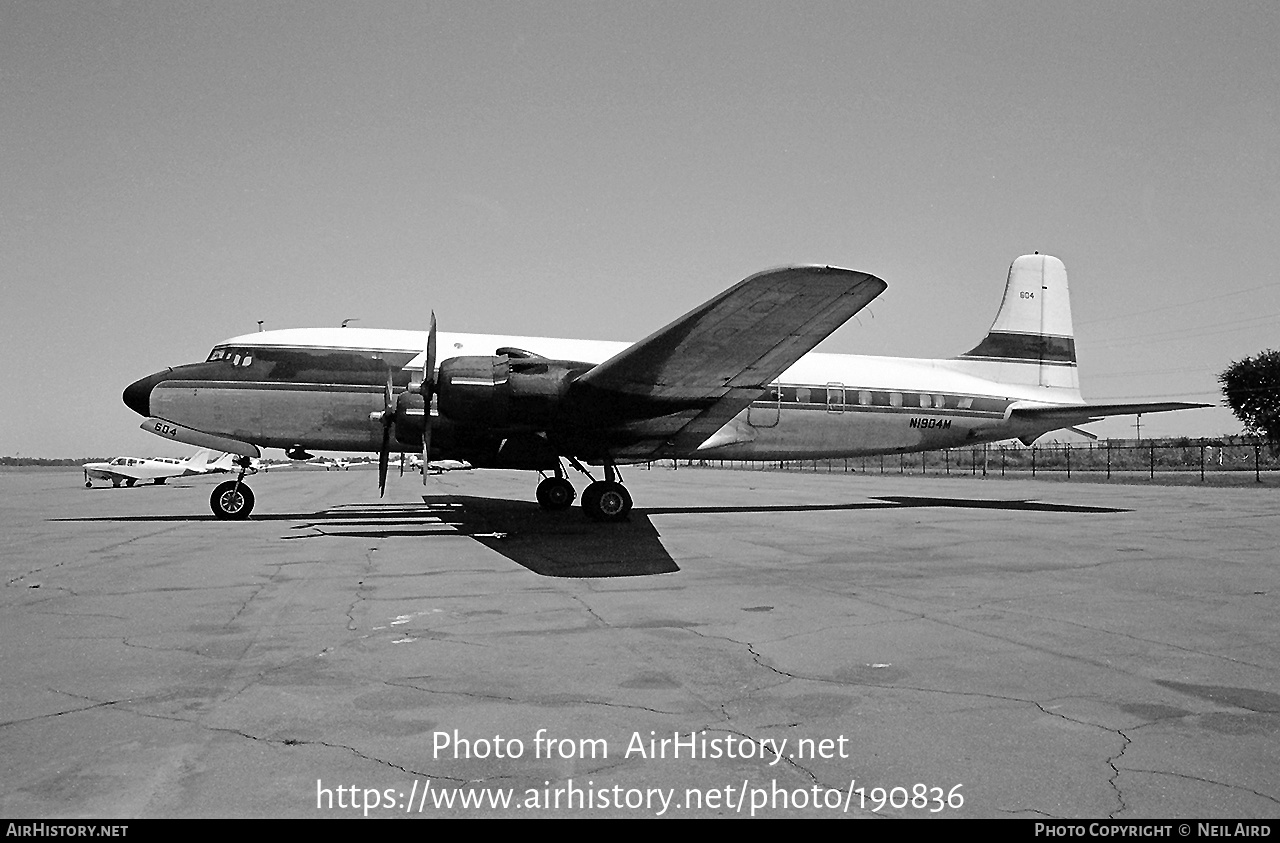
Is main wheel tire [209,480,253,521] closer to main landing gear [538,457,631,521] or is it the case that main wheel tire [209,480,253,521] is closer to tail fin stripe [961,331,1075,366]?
main landing gear [538,457,631,521]

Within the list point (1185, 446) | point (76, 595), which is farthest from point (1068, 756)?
point (1185, 446)

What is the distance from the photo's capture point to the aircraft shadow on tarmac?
439 inches

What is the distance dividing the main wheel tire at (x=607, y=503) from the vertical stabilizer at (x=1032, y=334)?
12.5m

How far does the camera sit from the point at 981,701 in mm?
4891

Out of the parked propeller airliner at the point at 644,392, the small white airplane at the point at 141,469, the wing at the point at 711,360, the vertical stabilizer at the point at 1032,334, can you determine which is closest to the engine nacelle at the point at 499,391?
the parked propeller airliner at the point at 644,392

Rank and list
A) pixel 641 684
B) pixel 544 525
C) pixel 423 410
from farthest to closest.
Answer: pixel 544 525 < pixel 423 410 < pixel 641 684

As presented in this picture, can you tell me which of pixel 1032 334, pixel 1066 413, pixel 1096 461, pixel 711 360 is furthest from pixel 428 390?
pixel 1096 461

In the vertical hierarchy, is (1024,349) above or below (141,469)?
above

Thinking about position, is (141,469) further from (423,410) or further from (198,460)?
(423,410)

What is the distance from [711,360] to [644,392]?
1.50 m

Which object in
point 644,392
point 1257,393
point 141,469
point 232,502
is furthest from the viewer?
point 1257,393

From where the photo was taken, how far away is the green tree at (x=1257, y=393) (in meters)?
60.3

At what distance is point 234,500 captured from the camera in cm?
1808

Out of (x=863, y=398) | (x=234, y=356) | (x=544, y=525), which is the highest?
(x=234, y=356)
